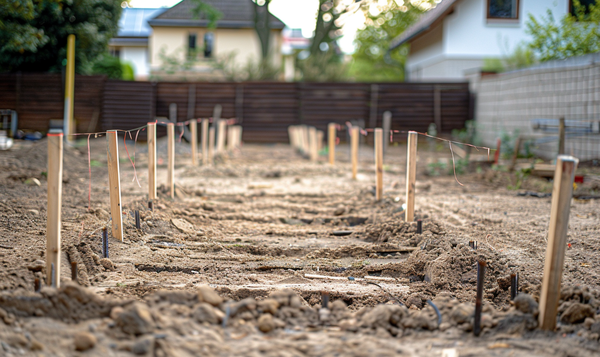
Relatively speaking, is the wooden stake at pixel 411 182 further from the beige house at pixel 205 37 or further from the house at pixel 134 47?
the house at pixel 134 47

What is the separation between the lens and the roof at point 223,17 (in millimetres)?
27969

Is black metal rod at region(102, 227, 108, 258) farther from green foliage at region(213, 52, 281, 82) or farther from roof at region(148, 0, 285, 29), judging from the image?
roof at region(148, 0, 285, 29)

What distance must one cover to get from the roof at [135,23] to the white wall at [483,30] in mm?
22631

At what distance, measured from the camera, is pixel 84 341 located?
2643 millimetres

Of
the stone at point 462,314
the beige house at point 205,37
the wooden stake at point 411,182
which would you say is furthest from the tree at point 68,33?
the stone at point 462,314

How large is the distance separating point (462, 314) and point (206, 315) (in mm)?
1557

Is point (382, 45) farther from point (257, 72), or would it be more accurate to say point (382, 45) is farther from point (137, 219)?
point (137, 219)

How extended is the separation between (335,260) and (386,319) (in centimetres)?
175

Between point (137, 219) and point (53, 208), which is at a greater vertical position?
point (53, 208)

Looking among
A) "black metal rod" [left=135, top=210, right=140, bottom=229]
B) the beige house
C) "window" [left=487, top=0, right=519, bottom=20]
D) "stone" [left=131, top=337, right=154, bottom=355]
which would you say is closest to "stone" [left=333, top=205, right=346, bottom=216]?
"black metal rod" [left=135, top=210, right=140, bottom=229]

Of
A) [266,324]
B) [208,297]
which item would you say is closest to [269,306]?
[266,324]

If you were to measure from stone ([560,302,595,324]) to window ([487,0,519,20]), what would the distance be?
2121 cm

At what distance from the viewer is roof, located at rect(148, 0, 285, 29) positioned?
28.0 m

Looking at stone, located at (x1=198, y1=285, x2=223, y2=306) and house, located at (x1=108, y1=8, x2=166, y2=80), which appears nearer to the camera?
stone, located at (x1=198, y1=285, x2=223, y2=306)
